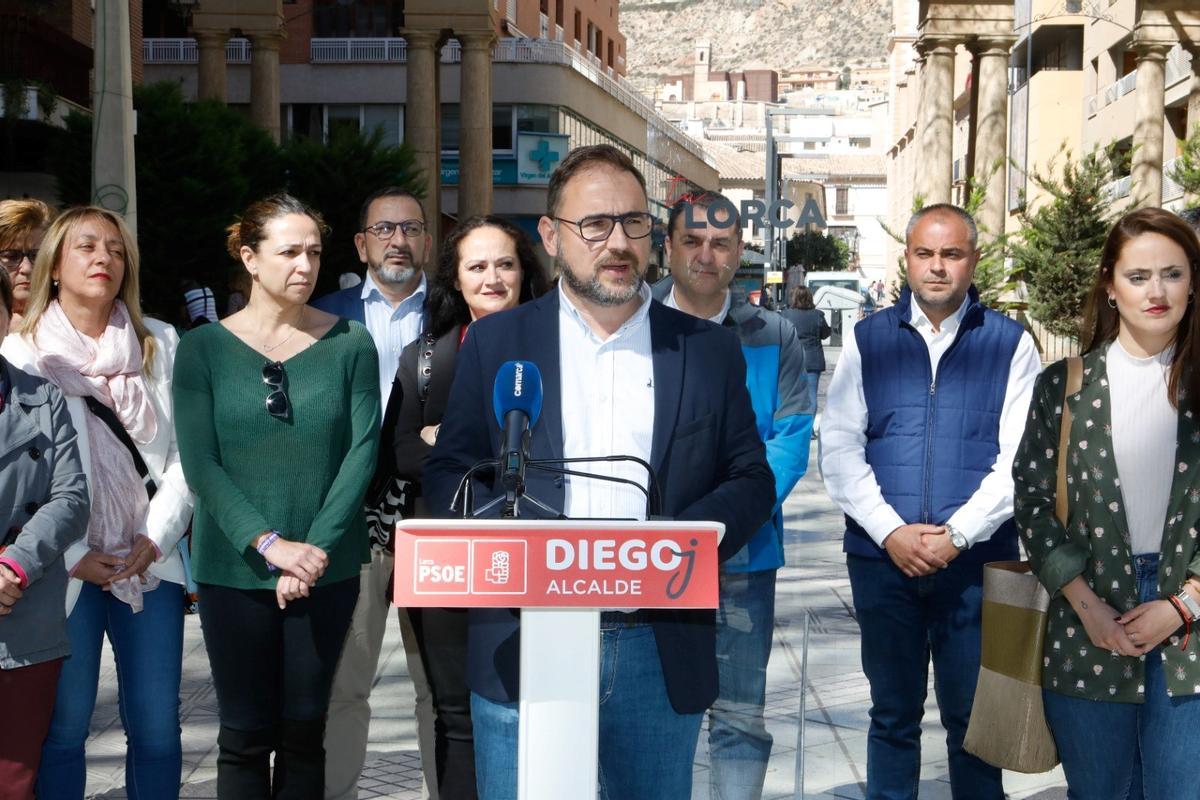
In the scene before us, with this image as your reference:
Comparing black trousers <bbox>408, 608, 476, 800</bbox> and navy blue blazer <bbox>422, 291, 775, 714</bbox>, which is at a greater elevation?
navy blue blazer <bbox>422, 291, 775, 714</bbox>

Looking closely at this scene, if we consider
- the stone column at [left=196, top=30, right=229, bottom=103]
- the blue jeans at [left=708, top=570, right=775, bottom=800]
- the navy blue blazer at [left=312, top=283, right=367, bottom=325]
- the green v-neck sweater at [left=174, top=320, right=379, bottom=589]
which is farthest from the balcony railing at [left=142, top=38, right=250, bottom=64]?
the blue jeans at [left=708, top=570, right=775, bottom=800]

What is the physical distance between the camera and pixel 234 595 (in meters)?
4.43

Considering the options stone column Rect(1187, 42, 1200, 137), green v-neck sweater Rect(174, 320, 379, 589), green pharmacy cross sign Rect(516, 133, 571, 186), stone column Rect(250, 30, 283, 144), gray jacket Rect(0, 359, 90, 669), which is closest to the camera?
gray jacket Rect(0, 359, 90, 669)

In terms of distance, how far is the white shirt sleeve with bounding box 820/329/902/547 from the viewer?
507cm

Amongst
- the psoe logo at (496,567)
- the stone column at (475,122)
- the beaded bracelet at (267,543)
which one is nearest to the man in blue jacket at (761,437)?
the beaded bracelet at (267,543)

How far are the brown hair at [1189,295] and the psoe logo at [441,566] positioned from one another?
7.25 feet

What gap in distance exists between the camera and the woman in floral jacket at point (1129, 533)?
150 inches

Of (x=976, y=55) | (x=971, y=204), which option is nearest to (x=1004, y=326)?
(x=971, y=204)

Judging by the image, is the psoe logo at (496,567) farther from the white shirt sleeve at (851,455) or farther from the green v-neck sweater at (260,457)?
the white shirt sleeve at (851,455)

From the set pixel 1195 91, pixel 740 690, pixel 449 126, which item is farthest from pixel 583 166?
pixel 449 126

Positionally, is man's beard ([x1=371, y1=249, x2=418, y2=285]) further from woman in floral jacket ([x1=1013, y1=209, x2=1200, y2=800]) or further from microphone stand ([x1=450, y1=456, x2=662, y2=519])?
woman in floral jacket ([x1=1013, y1=209, x2=1200, y2=800])

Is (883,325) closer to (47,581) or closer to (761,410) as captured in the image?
(761,410)

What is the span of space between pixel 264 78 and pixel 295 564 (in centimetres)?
3527

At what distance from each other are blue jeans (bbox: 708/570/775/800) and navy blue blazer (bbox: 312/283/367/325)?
70.5 inches
